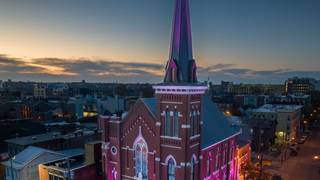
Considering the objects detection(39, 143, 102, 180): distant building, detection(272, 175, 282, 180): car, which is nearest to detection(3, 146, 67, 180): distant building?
detection(39, 143, 102, 180): distant building

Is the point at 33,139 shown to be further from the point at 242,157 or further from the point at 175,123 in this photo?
the point at 242,157

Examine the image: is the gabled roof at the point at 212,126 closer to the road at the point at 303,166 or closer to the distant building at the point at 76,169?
the distant building at the point at 76,169

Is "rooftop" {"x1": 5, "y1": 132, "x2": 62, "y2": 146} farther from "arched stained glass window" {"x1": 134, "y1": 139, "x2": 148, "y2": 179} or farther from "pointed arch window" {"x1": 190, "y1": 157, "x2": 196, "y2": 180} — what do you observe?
"pointed arch window" {"x1": 190, "y1": 157, "x2": 196, "y2": 180}

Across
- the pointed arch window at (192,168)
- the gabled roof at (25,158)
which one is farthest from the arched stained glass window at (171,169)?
the gabled roof at (25,158)

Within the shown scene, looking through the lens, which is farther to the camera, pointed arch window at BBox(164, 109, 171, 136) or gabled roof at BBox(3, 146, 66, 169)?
gabled roof at BBox(3, 146, 66, 169)

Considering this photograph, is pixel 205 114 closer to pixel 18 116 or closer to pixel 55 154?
pixel 55 154

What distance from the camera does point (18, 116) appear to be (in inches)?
4722

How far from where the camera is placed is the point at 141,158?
35812mm

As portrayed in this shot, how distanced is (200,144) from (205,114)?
30.4 ft

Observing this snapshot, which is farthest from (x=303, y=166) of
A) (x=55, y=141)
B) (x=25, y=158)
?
(x=25, y=158)

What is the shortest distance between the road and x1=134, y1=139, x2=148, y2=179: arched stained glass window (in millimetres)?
32465

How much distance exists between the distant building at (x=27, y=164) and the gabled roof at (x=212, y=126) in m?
23.9

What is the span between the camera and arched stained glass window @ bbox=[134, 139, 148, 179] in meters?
35.3

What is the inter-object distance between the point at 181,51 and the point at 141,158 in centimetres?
1430
